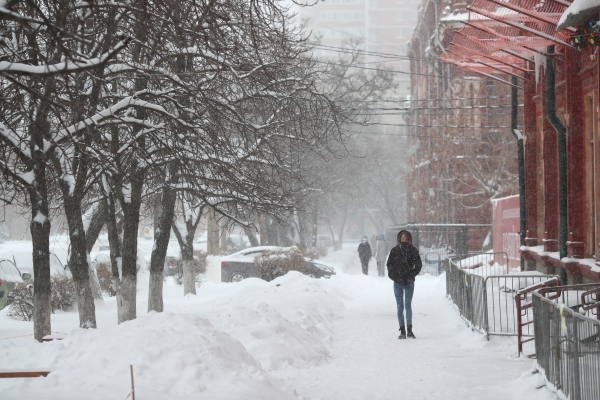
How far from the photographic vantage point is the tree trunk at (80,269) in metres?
15.7

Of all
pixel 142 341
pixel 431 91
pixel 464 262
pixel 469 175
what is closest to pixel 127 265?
pixel 142 341

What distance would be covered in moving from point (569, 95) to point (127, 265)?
926 centimetres

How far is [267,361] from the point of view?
442 inches

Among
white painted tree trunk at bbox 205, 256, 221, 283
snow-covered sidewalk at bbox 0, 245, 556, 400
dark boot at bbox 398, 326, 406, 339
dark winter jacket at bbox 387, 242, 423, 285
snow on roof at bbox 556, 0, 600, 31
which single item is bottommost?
white painted tree trunk at bbox 205, 256, 221, 283

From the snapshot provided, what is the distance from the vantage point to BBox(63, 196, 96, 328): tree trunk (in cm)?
1570

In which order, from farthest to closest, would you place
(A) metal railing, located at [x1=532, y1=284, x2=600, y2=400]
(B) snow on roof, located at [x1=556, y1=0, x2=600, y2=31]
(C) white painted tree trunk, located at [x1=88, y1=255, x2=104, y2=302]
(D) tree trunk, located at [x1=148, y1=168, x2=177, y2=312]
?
(C) white painted tree trunk, located at [x1=88, y1=255, x2=104, y2=302] → (D) tree trunk, located at [x1=148, y1=168, x2=177, y2=312] → (B) snow on roof, located at [x1=556, y1=0, x2=600, y2=31] → (A) metal railing, located at [x1=532, y1=284, x2=600, y2=400]

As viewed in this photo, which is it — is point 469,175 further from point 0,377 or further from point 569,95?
point 0,377

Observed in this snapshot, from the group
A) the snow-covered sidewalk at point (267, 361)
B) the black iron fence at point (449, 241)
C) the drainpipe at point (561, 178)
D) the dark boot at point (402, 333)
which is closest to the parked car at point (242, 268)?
the black iron fence at point (449, 241)

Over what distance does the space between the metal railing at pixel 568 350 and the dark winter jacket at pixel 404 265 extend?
16.4 ft

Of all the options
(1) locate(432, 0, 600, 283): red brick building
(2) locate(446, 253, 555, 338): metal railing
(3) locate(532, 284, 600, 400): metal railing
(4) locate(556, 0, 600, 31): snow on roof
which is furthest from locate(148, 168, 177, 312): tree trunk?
(3) locate(532, 284, 600, 400): metal railing

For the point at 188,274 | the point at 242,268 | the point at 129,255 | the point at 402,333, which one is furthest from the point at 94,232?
the point at 242,268

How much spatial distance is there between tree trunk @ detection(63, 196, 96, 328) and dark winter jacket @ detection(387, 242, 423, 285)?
5.70 metres

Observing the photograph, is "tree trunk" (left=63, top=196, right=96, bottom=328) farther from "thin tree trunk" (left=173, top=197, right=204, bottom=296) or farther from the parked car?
the parked car

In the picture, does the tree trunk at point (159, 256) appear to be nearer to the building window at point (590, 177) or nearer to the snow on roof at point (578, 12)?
the building window at point (590, 177)
